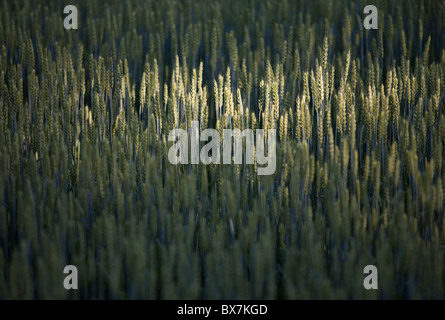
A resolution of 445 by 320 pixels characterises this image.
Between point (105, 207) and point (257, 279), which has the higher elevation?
point (105, 207)

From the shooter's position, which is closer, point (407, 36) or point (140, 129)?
point (140, 129)

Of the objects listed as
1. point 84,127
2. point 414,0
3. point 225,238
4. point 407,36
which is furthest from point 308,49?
point 225,238

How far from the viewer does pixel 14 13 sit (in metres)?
4.84

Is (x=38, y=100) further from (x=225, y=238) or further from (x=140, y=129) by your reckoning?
(x=225, y=238)

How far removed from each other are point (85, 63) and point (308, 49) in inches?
68.9

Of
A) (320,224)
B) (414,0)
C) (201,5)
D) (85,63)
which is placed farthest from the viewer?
(201,5)

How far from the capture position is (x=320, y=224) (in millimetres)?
2301

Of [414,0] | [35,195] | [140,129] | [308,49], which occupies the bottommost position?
[35,195]

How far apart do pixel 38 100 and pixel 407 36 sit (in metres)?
2.88

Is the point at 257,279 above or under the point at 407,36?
under

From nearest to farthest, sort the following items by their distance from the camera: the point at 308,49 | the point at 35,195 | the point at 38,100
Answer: the point at 35,195 → the point at 38,100 → the point at 308,49
